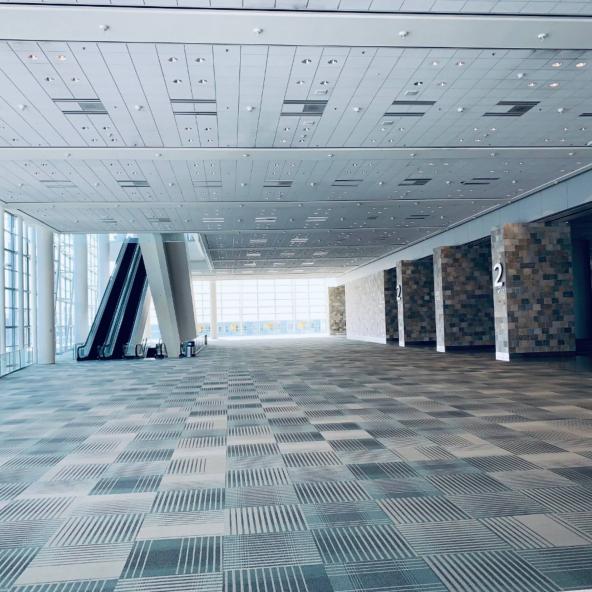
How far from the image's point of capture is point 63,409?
10.7 m

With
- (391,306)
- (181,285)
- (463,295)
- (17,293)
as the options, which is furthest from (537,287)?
(17,293)

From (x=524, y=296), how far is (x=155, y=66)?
16006mm

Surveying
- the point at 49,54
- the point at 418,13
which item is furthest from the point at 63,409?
the point at 418,13

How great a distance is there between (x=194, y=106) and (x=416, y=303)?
76.9 ft

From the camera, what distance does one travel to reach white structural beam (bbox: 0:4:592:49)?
7.84 metres

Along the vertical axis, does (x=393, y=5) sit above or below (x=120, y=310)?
A: above

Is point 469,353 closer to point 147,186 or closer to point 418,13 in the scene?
point 147,186

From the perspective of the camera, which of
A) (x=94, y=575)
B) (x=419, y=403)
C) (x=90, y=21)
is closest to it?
(x=94, y=575)

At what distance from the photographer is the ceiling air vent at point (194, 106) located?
10.9m

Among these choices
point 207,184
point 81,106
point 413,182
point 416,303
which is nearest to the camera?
point 81,106

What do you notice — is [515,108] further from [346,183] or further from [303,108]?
[346,183]

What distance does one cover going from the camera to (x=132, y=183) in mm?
17094

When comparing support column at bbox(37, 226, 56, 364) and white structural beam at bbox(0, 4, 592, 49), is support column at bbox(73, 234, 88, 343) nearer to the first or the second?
support column at bbox(37, 226, 56, 364)

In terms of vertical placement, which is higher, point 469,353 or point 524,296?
point 524,296
